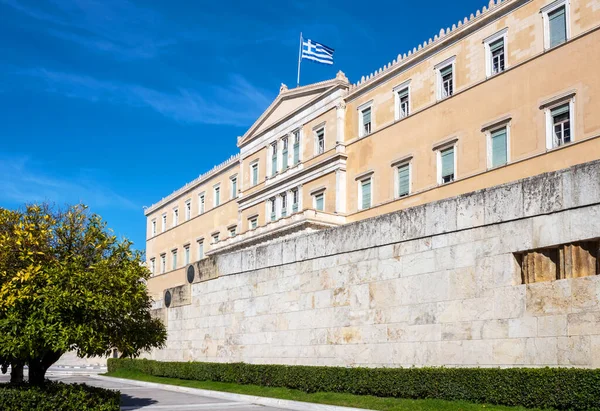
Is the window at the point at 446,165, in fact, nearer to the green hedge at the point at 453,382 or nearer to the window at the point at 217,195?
the green hedge at the point at 453,382

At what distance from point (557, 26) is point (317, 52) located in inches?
660

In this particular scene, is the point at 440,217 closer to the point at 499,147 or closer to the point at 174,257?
the point at 499,147

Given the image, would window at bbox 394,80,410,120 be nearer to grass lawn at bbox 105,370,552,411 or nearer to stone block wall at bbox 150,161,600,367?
stone block wall at bbox 150,161,600,367

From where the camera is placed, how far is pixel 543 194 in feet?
43.2

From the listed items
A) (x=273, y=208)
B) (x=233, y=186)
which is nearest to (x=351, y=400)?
(x=273, y=208)

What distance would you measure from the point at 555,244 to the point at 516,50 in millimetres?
19745

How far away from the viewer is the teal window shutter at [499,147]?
3094 centimetres

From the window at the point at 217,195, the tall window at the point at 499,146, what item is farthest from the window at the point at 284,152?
the tall window at the point at 499,146

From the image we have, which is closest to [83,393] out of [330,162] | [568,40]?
[568,40]

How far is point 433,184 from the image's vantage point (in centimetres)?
3453

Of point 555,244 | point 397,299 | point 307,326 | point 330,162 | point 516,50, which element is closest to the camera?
point 555,244

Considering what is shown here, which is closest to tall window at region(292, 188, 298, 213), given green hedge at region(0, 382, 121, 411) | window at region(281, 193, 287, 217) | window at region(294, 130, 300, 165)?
window at region(281, 193, 287, 217)

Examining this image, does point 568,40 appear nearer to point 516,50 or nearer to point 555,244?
point 516,50

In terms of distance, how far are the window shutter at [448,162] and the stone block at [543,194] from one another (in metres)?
20.4
